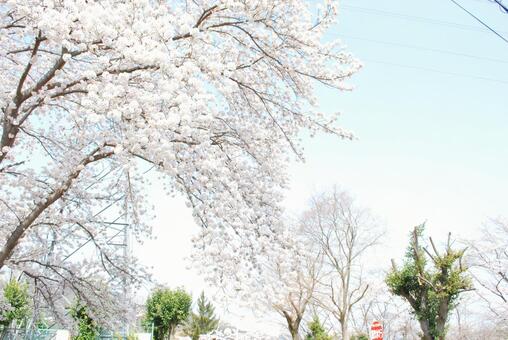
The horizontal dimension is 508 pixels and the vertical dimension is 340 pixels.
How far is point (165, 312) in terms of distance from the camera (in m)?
25.5

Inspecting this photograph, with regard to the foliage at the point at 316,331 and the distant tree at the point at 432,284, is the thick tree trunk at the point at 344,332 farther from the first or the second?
the distant tree at the point at 432,284

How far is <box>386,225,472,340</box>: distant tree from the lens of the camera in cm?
1291

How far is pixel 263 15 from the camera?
18.0ft

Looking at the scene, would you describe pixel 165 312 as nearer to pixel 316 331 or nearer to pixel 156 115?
pixel 316 331

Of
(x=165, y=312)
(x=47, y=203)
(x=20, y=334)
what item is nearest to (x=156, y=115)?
(x=47, y=203)

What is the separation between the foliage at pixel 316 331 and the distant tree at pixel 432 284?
916 centimetres

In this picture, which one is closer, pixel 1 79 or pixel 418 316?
pixel 1 79

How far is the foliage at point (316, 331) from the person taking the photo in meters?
22.3

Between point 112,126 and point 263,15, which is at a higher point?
point 263,15

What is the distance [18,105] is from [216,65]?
2679 millimetres

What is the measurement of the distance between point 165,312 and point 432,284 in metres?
16.6

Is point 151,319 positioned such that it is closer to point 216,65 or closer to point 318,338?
point 318,338

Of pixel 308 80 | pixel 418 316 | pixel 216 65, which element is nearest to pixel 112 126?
pixel 216 65

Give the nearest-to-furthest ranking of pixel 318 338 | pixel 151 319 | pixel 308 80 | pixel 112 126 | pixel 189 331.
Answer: pixel 112 126, pixel 308 80, pixel 318 338, pixel 151 319, pixel 189 331
